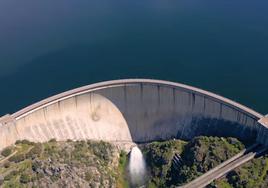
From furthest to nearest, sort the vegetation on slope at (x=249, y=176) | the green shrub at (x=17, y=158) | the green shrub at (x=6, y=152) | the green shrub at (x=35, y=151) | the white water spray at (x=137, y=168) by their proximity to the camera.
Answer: the white water spray at (x=137, y=168) < the green shrub at (x=6, y=152) < the green shrub at (x=35, y=151) < the green shrub at (x=17, y=158) < the vegetation on slope at (x=249, y=176)

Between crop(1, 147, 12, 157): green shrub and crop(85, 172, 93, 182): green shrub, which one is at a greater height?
crop(1, 147, 12, 157): green shrub

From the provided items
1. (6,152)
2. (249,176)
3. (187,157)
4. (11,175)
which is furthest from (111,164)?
(249,176)

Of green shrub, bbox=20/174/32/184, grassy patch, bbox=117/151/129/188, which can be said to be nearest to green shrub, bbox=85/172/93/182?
grassy patch, bbox=117/151/129/188

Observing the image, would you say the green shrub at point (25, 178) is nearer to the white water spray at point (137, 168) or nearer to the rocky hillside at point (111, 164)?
the rocky hillside at point (111, 164)

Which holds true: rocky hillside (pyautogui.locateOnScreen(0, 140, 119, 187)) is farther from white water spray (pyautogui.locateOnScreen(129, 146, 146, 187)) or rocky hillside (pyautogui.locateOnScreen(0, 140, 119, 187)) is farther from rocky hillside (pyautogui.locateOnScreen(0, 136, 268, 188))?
white water spray (pyautogui.locateOnScreen(129, 146, 146, 187))

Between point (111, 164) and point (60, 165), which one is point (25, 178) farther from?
point (111, 164)

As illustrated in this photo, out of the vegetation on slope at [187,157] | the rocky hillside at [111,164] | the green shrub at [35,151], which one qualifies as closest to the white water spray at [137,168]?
the rocky hillside at [111,164]
